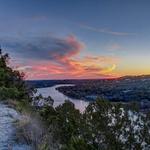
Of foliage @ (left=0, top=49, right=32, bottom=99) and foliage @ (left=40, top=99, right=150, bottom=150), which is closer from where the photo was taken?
foliage @ (left=40, top=99, right=150, bottom=150)

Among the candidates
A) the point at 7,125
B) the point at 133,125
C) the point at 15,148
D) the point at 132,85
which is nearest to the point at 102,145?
the point at 133,125

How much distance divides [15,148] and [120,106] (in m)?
8.06

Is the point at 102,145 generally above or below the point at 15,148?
below

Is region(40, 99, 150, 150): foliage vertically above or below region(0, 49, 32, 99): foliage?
below

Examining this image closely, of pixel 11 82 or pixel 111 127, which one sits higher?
pixel 11 82

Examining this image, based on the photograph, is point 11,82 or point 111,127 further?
point 11,82

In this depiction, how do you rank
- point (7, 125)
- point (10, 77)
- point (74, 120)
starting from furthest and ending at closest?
point (10, 77) → point (74, 120) → point (7, 125)

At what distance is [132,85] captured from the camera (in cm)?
13000

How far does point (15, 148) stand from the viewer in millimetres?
5941

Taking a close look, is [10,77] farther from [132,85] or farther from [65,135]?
[132,85]

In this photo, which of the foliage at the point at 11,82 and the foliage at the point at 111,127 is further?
the foliage at the point at 11,82

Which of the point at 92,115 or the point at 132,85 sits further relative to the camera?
the point at 132,85

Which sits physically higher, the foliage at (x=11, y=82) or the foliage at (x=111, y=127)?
the foliage at (x=11, y=82)

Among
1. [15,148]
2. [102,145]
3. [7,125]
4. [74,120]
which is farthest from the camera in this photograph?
[74,120]
